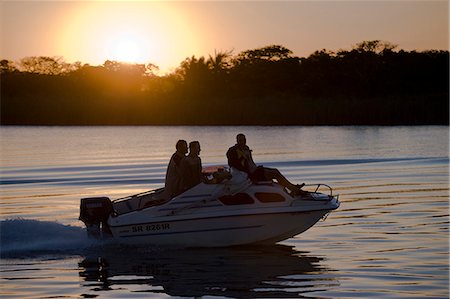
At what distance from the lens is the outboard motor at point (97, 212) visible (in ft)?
52.0

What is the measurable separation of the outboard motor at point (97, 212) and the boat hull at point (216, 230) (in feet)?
0.62

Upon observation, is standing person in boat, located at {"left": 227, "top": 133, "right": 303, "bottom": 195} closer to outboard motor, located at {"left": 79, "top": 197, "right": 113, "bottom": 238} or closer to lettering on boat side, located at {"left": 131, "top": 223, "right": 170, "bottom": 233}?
lettering on boat side, located at {"left": 131, "top": 223, "right": 170, "bottom": 233}

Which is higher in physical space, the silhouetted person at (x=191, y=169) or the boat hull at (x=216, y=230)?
the silhouetted person at (x=191, y=169)

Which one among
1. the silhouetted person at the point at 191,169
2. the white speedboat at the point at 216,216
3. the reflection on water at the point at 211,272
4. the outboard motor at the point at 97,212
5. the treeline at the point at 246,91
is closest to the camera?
the reflection on water at the point at 211,272

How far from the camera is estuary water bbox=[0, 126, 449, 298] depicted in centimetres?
1333

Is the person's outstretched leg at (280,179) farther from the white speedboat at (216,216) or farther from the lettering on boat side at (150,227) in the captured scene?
the lettering on boat side at (150,227)

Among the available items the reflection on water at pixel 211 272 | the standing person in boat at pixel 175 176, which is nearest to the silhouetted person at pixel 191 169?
the standing person in boat at pixel 175 176

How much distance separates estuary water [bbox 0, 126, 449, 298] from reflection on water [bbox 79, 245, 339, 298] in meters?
0.02

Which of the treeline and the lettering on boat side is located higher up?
the treeline

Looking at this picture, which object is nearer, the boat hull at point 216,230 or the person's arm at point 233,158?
the boat hull at point 216,230

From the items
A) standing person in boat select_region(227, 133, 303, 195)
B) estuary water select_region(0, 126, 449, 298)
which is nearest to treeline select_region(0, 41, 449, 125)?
estuary water select_region(0, 126, 449, 298)

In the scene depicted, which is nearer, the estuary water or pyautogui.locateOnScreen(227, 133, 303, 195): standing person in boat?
the estuary water

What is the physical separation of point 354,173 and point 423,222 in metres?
10.6

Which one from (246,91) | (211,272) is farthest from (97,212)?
(246,91)
